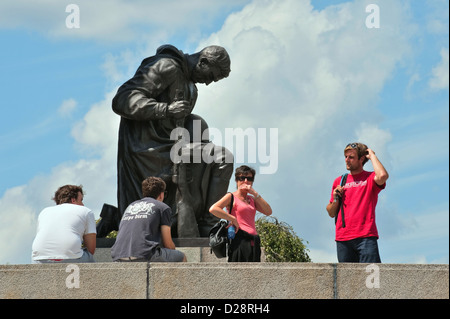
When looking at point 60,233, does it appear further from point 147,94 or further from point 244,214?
point 147,94

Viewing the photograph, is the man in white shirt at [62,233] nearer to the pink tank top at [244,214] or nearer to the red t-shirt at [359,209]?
the pink tank top at [244,214]

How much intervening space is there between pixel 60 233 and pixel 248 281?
1892mm

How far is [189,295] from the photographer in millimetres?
7328

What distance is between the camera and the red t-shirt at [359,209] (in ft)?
25.2

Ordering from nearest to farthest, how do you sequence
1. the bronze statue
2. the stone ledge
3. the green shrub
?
the stone ledge, the bronze statue, the green shrub

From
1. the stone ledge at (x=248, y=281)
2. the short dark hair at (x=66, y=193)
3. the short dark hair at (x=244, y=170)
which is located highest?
the short dark hair at (x=244, y=170)

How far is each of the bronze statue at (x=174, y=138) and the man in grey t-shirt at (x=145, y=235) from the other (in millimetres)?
2217

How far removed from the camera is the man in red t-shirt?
7.67 metres

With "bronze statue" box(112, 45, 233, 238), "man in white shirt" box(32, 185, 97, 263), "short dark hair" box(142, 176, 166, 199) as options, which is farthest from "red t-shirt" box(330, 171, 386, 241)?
"bronze statue" box(112, 45, 233, 238)

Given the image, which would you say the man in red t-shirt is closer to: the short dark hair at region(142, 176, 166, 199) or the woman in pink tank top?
the woman in pink tank top

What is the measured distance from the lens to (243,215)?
26.4 ft

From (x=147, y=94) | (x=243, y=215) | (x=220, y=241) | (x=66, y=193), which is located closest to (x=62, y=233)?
(x=66, y=193)

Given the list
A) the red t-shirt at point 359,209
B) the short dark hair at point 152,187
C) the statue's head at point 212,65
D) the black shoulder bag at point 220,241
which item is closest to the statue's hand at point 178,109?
the statue's head at point 212,65


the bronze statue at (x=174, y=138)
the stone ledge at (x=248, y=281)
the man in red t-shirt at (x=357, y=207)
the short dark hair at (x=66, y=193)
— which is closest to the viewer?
the stone ledge at (x=248, y=281)
